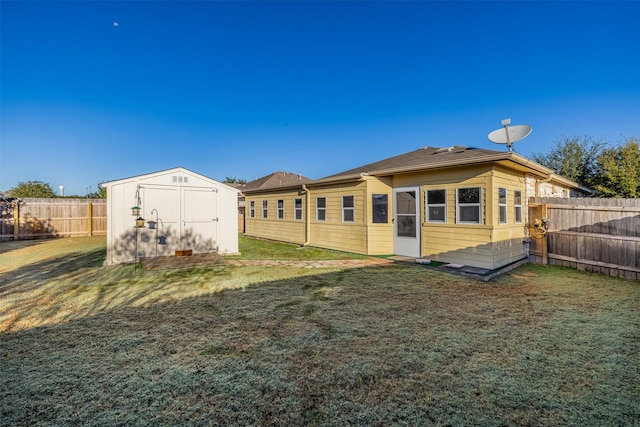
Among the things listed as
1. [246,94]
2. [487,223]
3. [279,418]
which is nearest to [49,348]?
[279,418]

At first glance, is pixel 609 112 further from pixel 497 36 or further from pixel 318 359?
pixel 318 359

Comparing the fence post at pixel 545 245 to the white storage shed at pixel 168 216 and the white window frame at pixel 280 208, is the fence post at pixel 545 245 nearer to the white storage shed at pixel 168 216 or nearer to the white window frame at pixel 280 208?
the white storage shed at pixel 168 216

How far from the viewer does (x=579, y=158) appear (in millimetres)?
15703

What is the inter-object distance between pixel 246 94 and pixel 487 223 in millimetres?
14644

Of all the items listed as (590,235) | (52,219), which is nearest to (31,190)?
(52,219)

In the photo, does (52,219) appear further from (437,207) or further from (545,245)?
(545,245)

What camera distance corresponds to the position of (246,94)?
16531 mm

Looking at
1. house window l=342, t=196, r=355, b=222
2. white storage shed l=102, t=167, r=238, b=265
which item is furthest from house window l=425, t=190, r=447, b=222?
white storage shed l=102, t=167, r=238, b=265

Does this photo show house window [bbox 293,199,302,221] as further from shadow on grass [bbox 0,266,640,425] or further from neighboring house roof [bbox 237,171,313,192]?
shadow on grass [bbox 0,266,640,425]

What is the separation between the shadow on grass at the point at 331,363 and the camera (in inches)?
83.7

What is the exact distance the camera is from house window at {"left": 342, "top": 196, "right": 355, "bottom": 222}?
9.98 meters

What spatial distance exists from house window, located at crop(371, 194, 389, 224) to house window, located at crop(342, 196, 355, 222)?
2.76 ft

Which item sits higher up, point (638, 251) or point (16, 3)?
point (16, 3)

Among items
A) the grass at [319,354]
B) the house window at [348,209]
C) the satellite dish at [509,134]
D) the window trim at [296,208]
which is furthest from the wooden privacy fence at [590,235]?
the window trim at [296,208]
